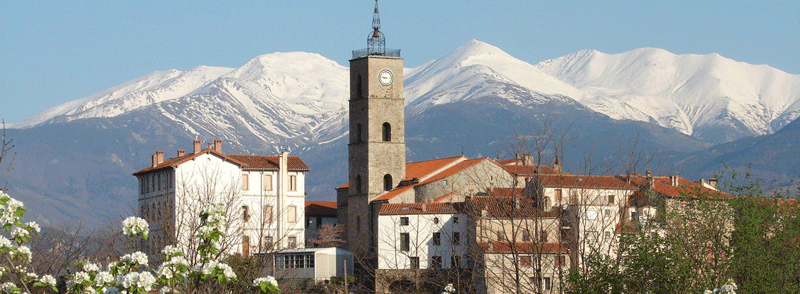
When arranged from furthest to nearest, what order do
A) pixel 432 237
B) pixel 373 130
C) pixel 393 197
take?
pixel 373 130, pixel 393 197, pixel 432 237

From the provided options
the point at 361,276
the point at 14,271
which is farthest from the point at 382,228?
the point at 14,271

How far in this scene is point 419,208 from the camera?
84438mm

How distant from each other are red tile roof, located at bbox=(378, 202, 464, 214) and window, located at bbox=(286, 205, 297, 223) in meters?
A: 10.3

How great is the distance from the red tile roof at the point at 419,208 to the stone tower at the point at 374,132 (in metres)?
7.75

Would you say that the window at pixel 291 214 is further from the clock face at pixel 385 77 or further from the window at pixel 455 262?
the window at pixel 455 262

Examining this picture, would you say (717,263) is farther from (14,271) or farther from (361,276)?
(361,276)

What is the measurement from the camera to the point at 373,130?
9519 cm

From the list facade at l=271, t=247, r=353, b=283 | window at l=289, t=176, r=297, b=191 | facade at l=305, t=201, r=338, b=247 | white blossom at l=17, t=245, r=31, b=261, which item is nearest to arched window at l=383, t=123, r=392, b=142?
window at l=289, t=176, r=297, b=191

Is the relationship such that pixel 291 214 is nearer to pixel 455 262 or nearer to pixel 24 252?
pixel 455 262

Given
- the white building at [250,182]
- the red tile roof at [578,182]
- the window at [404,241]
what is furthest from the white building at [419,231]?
the white building at [250,182]

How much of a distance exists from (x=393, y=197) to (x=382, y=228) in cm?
492

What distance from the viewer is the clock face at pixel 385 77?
95562 mm

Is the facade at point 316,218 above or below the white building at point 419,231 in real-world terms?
above

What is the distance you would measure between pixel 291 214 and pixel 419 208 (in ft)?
44.4
